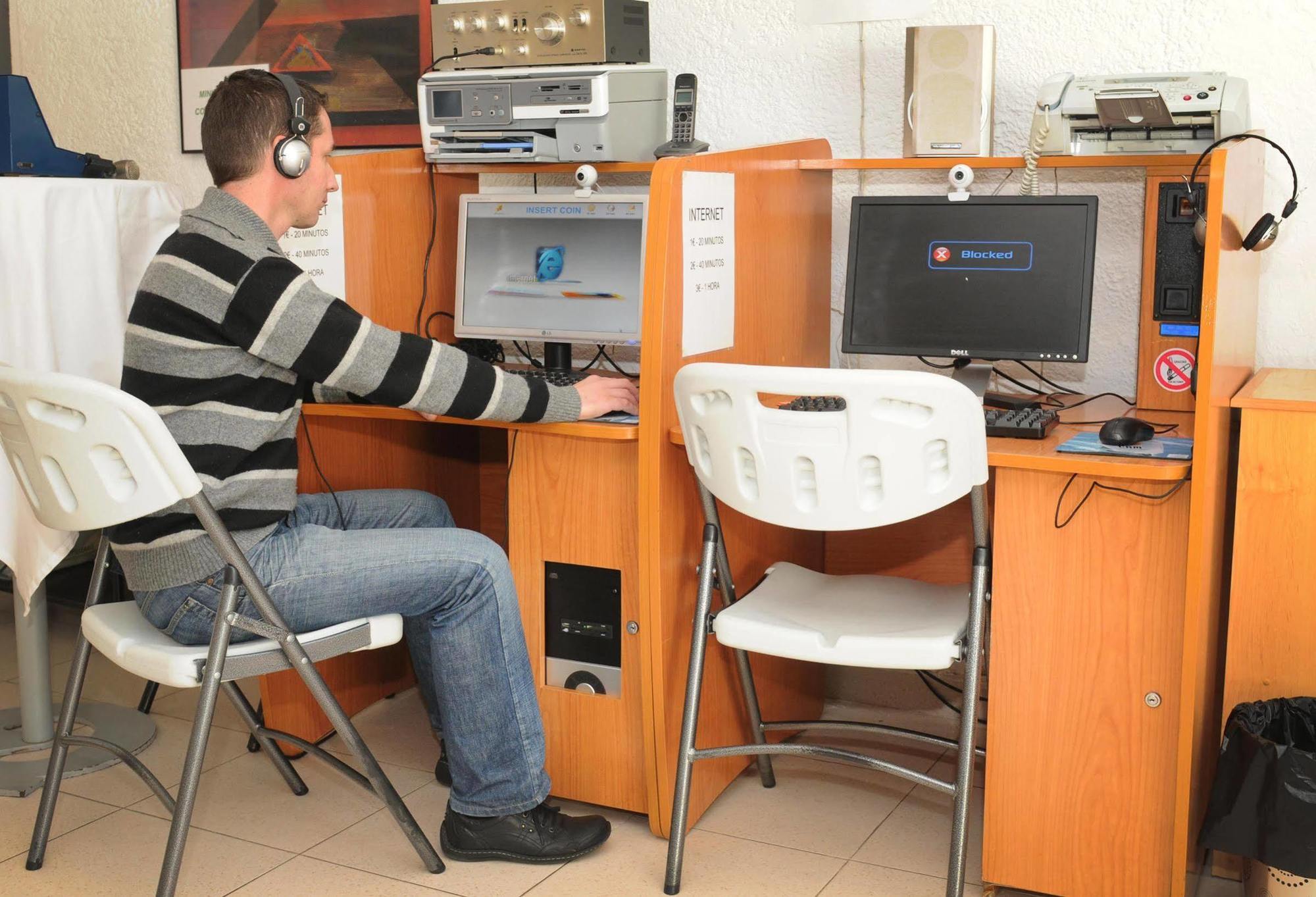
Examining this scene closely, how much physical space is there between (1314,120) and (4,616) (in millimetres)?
3325

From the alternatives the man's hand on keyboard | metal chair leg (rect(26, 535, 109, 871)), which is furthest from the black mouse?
metal chair leg (rect(26, 535, 109, 871))

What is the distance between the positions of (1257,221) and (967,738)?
94 cm

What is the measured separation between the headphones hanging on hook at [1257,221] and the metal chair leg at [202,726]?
1468 millimetres

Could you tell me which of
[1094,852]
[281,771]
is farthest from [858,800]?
[281,771]

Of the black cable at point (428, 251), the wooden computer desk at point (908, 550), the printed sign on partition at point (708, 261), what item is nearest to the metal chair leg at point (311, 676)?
the wooden computer desk at point (908, 550)

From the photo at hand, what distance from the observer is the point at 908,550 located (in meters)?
2.60

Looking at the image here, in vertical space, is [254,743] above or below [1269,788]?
below

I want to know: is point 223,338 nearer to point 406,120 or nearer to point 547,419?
point 547,419

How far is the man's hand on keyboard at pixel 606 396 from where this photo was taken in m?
2.11

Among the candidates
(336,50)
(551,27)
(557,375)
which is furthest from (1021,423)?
(336,50)

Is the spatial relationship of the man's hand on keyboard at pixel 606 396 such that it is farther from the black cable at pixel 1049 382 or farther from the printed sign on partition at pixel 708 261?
the black cable at pixel 1049 382

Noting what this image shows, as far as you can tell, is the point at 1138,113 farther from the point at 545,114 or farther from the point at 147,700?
the point at 147,700

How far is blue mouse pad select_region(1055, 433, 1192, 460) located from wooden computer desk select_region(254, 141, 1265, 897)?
0.04 meters

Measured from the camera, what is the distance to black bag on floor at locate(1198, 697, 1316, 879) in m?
1.72
